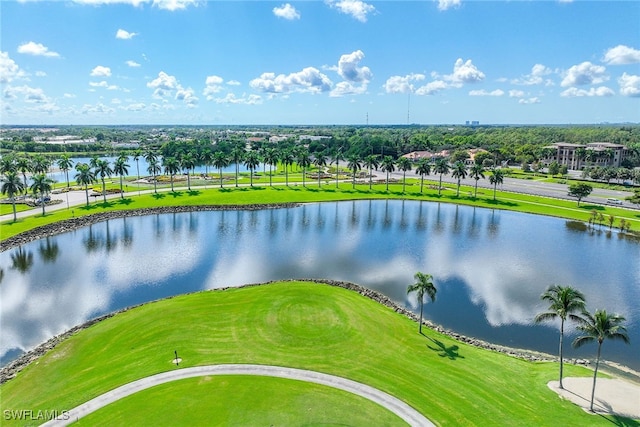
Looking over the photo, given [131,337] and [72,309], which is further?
[72,309]

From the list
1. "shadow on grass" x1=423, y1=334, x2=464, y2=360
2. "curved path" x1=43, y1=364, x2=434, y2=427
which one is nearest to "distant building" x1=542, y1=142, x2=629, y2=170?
"shadow on grass" x1=423, y1=334, x2=464, y2=360

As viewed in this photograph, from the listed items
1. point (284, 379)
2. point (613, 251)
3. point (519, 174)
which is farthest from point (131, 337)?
point (519, 174)

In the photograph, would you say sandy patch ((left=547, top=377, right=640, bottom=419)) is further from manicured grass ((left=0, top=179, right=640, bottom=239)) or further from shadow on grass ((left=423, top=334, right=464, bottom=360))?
manicured grass ((left=0, top=179, right=640, bottom=239))

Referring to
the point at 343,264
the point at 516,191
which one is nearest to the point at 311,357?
the point at 343,264

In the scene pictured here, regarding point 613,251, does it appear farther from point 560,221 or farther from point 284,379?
point 284,379

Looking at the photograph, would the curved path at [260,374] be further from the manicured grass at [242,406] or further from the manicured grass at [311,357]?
the manicured grass at [311,357]
